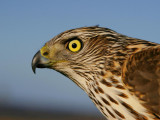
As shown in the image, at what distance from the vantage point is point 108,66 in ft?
18.0

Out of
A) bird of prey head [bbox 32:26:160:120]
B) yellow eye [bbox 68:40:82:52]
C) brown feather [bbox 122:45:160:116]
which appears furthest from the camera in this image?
yellow eye [bbox 68:40:82:52]

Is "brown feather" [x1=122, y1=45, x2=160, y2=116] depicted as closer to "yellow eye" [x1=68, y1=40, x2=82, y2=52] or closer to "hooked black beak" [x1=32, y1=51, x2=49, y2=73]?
"yellow eye" [x1=68, y1=40, x2=82, y2=52]

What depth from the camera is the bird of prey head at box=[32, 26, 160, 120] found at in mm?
5023

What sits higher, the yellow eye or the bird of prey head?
the yellow eye

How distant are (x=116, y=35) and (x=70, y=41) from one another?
Answer: 0.93 metres

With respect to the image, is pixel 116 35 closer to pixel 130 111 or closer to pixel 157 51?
pixel 157 51

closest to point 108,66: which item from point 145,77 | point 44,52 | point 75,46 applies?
point 145,77

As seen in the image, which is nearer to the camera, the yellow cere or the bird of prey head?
the bird of prey head

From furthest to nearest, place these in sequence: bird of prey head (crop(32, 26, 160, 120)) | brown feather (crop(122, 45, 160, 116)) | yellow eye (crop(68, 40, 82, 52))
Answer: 1. yellow eye (crop(68, 40, 82, 52))
2. bird of prey head (crop(32, 26, 160, 120))
3. brown feather (crop(122, 45, 160, 116))

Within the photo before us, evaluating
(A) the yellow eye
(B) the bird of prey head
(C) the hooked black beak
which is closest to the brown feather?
(B) the bird of prey head

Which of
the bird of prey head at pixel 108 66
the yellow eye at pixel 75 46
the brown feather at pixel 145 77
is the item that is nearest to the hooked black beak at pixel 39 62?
the bird of prey head at pixel 108 66

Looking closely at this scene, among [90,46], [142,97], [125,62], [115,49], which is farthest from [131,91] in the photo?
[90,46]

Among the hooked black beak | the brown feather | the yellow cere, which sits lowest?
the brown feather

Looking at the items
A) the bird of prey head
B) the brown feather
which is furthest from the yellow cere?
the brown feather
